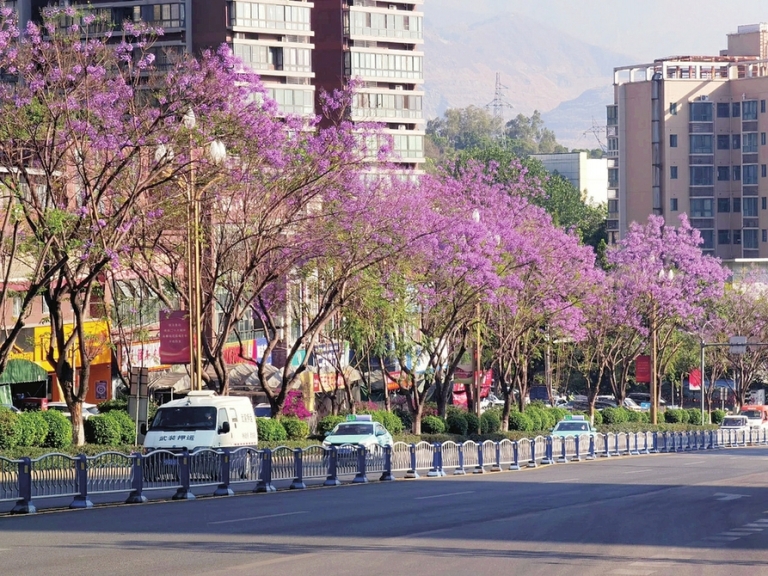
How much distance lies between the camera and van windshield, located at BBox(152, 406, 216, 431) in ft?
101

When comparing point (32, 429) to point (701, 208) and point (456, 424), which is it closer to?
point (456, 424)

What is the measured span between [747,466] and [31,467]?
2598cm

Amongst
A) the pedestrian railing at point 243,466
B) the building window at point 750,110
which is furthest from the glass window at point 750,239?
the pedestrian railing at point 243,466

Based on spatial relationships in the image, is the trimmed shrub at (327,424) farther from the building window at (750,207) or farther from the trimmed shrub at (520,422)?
the building window at (750,207)

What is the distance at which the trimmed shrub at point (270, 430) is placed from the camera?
3784cm

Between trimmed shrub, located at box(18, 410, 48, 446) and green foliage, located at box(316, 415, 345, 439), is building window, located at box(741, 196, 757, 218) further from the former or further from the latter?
trimmed shrub, located at box(18, 410, 48, 446)

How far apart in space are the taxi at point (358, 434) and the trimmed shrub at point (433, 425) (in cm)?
868

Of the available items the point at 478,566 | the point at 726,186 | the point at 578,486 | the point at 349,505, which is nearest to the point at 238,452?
the point at 349,505

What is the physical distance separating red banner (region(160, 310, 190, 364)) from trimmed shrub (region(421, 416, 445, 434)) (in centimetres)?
Result: 1746

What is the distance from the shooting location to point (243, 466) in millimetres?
28672

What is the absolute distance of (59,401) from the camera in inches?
2340

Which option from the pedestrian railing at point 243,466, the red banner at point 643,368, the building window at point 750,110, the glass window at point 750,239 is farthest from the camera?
the glass window at point 750,239

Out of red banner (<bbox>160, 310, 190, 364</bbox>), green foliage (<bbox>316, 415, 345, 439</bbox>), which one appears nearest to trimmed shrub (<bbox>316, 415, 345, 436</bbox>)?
green foliage (<bbox>316, 415, 345, 439</bbox>)

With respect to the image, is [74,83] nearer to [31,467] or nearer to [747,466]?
[31,467]
